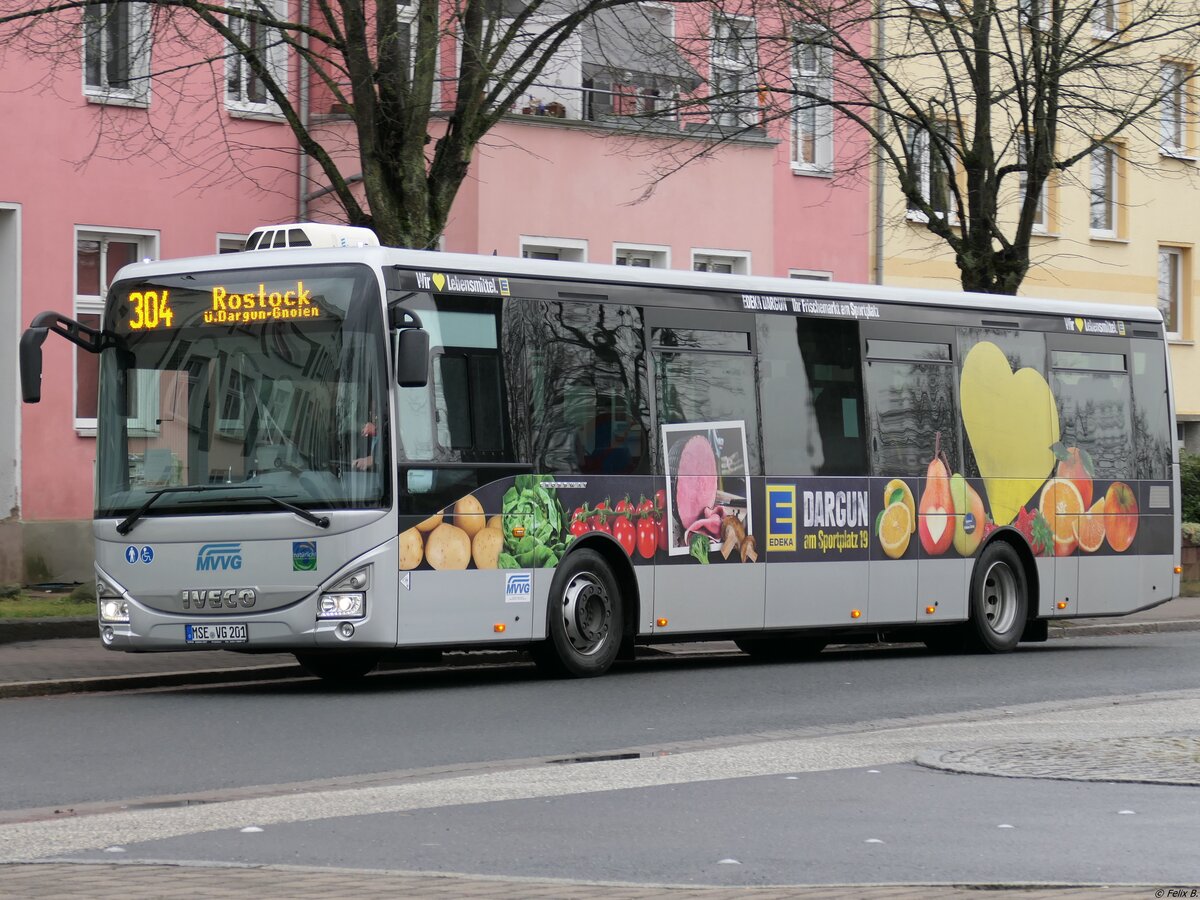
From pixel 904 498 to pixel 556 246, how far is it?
12.4 m

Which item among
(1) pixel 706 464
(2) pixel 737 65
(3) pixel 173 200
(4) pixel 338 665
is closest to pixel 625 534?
(1) pixel 706 464

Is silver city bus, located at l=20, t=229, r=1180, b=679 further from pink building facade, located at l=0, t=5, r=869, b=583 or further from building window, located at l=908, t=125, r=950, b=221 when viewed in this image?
pink building facade, located at l=0, t=5, r=869, b=583

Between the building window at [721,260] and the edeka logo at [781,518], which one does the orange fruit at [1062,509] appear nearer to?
the edeka logo at [781,518]

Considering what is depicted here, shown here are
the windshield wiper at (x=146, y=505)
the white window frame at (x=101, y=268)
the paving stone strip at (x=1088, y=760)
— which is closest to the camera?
the paving stone strip at (x=1088, y=760)

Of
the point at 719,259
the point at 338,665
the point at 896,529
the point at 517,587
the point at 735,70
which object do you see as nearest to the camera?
the point at 517,587

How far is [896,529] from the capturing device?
752 inches

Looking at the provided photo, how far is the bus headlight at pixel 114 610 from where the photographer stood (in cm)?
1542

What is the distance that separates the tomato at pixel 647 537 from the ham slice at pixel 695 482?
11.6 inches

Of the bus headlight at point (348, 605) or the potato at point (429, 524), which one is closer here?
the bus headlight at point (348, 605)

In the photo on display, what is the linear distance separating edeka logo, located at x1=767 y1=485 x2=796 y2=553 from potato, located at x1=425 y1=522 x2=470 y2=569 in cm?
336

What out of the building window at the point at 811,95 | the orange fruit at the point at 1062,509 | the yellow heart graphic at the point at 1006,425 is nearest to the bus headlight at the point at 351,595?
the yellow heart graphic at the point at 1006,425

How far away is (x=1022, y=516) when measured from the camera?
20.5 metres

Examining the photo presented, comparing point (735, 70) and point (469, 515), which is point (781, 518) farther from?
point (735, 70)

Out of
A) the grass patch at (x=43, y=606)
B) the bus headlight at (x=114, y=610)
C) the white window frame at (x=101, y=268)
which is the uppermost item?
the white window frame at (x=101, y=268)
